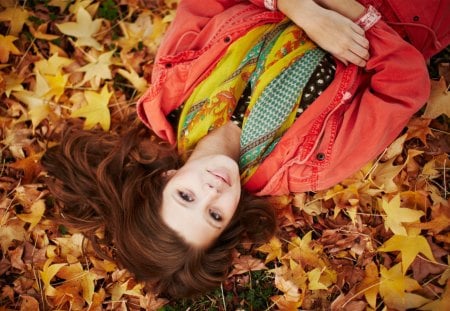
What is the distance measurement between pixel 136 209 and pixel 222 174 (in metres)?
0.59

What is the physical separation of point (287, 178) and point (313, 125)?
1.03ft

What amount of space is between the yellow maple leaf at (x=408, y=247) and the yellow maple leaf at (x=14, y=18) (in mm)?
2731

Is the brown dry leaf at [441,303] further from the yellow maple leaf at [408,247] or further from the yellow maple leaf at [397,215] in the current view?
the yellow maple leaf at [397,215]

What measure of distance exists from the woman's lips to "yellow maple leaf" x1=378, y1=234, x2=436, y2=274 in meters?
0.92

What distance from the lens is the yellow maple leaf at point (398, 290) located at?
2145 millimetres

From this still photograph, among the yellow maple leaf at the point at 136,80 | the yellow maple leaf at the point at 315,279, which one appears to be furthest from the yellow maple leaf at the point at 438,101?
the yellow maple leaf at the point at 136,80

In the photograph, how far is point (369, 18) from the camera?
2.23 metres

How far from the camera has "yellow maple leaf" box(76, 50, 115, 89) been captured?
2934mm

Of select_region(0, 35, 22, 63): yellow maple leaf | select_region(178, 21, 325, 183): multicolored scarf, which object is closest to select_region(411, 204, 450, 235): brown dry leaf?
select_region(178, 21, 325, 183): multicolored scarf

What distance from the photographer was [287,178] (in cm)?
237

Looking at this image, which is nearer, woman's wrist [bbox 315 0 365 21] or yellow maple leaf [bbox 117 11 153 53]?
woman's wrist [bbox 315 0 365 21]

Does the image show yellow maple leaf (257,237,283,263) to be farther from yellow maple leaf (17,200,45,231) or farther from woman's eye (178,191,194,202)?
yellow maple leaf (17,200,45,231)

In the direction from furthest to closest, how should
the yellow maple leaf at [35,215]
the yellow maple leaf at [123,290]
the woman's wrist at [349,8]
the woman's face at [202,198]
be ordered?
the yellow maple leaf at [35,215], the yellow maple leaf at [123,290], the woman's wrist at [349,8], the woman's face at [202,198]

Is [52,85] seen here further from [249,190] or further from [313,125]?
[313,125]
